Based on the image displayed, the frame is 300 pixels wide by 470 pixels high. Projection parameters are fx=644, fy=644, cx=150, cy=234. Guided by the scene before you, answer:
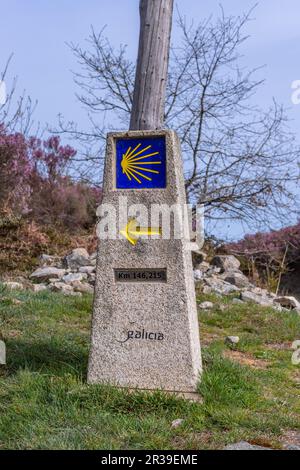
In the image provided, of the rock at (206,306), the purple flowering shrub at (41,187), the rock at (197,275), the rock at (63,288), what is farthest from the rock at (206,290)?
the purple flowering shrub at (41,187)

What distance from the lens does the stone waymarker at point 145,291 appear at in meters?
4.63

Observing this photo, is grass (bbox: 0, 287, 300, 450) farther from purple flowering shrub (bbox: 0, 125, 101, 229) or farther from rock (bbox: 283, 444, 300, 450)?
purple flowering shrub (bbox: 0, 125, 101, 229)

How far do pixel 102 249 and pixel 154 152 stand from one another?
821 millimetres

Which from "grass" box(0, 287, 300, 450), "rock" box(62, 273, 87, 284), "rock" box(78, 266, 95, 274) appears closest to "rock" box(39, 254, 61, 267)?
"rock" box(78, 266, 95, 274)

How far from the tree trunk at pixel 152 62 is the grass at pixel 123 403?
207cm

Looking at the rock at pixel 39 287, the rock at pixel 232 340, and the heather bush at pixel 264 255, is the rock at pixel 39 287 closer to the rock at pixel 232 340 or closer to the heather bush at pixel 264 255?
the rock at pixel 232 340

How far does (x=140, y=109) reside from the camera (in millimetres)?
5336

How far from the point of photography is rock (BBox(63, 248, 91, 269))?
36.2 ft

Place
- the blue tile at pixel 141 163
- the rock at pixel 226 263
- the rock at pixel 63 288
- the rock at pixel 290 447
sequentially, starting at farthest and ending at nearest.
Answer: the rock at pixel 226 263 → the rock at pixel 63 288 → the blue tile at pixel 141 163 → the rock at pixel 290 447

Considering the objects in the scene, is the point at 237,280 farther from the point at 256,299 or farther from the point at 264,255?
the point at 264,255

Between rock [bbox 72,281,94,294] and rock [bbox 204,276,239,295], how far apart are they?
1960mm

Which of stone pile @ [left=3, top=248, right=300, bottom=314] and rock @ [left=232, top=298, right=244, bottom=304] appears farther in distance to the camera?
stone pile @ [left=3, top=248, right=300, bottom=314]

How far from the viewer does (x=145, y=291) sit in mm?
4684

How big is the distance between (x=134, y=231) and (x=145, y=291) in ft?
1.48
